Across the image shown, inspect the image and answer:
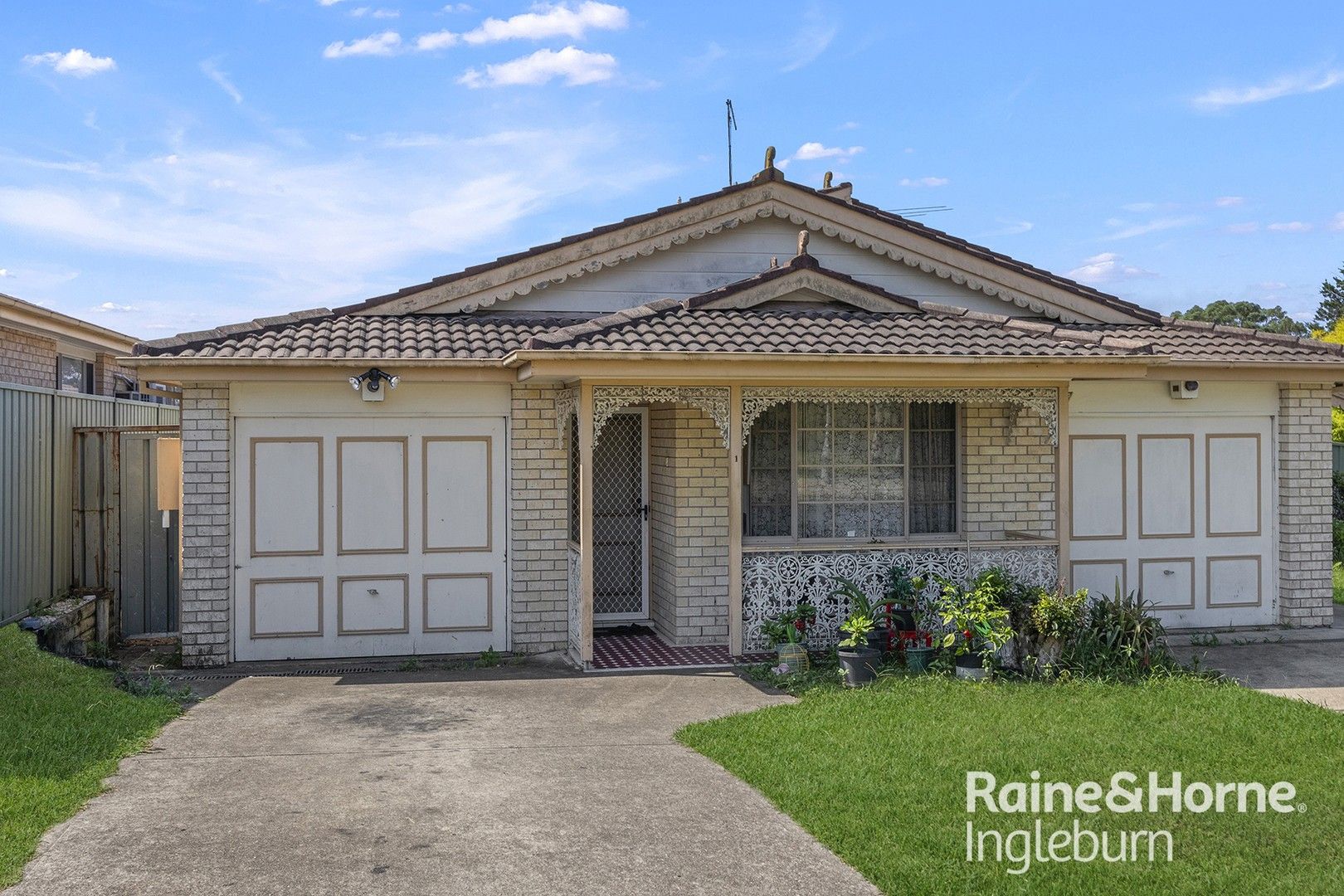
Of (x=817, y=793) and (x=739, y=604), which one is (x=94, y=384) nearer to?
(x=739, y=604)

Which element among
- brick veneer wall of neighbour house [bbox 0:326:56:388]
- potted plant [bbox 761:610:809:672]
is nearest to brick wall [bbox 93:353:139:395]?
brick veneer wall of neighbour house [bbox 0:326:56:388]

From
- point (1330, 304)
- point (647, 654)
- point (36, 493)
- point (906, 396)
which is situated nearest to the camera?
point (906, 396)

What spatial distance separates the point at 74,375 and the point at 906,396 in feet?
40.7

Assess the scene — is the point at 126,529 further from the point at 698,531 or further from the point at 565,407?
the point at 698,531

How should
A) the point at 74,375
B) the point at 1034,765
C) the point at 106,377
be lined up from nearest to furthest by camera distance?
the point at 1034,765
the point at 74,375
the point at 106,377

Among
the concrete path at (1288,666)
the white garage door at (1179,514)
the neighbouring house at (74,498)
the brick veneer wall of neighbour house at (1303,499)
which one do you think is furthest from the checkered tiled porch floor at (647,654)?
the brick veneer wall of neighbour house at (1303,499)

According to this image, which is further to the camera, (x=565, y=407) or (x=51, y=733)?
(x=565, y=407)

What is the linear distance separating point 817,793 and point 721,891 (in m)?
1.38

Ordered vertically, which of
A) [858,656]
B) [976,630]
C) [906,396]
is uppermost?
[906,396]

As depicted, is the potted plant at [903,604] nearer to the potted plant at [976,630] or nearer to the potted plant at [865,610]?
the potted plant at [865,610]

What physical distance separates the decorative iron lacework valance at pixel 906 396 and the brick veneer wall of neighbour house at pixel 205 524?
15.3ft

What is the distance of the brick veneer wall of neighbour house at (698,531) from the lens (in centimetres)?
1096

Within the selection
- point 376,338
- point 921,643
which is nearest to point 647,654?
point 921,643

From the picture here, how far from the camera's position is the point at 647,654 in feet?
35.0
